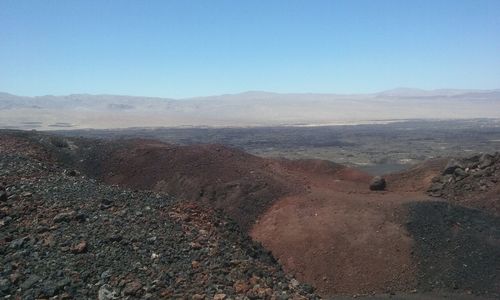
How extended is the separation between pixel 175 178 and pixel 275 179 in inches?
176

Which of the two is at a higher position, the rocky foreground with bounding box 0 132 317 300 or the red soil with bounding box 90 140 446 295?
the rocky foreground with bounding box 0 132 317 300

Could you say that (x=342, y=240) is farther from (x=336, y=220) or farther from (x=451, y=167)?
(x=451, y=167)

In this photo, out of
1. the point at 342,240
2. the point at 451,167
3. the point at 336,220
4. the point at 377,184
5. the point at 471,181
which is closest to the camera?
the point at 342,240

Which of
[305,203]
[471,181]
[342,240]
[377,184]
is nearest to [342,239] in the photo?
[342,240]

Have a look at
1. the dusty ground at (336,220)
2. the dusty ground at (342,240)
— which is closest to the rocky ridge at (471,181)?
the dusty ground at (336,220)

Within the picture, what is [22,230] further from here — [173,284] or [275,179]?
[275,179]

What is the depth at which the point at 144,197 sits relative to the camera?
Answer: 12.1 meters

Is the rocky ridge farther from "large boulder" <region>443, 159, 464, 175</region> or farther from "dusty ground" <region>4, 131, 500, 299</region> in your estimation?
"dusty ground" <region>4, 131, 500, 299</region>

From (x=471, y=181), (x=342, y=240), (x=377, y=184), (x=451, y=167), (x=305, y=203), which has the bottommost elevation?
(x=342, y=240)

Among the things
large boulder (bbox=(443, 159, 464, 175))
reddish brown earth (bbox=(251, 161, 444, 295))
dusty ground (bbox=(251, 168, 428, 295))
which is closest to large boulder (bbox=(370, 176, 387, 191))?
reddish brown earth (bbox=(251, 161, 444, 295))

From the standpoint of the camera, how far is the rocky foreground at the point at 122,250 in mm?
7828

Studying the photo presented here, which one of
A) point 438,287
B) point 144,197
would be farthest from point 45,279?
point 438,287

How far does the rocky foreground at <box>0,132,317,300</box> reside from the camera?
→ 7.83 m

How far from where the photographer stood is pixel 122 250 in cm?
895
